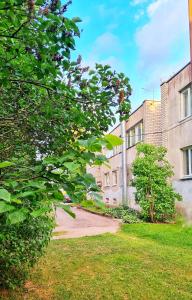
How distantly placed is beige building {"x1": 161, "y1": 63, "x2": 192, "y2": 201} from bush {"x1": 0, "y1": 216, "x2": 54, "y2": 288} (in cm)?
1092

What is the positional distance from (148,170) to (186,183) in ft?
6.08

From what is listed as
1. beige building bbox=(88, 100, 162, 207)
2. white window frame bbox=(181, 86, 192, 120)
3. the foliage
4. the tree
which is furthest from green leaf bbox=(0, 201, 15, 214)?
white window frame bbox=(181, 86, 192, 120)

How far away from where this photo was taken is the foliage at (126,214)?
56.2ft

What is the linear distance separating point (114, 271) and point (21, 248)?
113 inches

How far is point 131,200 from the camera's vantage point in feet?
76.9

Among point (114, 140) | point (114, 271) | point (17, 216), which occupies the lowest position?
point (114, 271)

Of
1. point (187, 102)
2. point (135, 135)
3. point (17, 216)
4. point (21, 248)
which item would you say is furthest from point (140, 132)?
point (17, 216)

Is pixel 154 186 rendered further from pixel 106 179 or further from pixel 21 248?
pixel 106 179

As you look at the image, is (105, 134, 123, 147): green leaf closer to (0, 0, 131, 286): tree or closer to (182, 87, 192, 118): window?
(0, 0, 131, 286): tree

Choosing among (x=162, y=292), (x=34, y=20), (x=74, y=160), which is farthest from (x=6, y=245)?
(x=74, y=160)

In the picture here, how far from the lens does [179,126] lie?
54.8 ft

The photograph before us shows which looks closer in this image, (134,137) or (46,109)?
(46,109)

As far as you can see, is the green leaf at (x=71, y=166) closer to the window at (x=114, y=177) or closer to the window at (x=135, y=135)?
the window at (x=135, y=135)

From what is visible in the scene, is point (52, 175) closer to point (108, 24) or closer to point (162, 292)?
point (108, 24)
